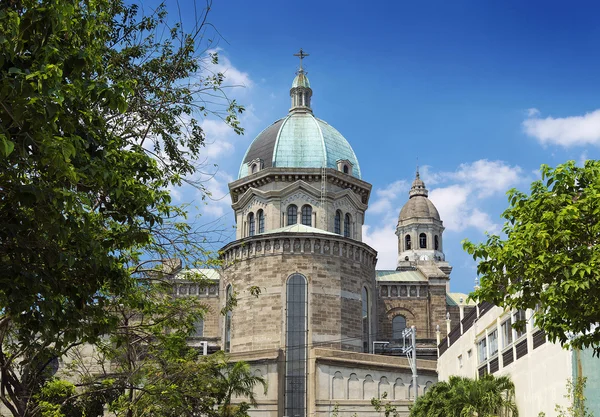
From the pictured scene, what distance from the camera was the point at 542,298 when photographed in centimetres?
1385

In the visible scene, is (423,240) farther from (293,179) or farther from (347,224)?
(293,179)

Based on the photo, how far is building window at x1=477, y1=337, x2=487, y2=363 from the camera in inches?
1294

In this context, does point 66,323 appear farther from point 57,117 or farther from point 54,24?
point 54,24

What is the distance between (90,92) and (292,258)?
37.9 meters

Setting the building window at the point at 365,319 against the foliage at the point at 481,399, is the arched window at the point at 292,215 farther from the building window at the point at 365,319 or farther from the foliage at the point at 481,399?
the foliage at the point at 481,399

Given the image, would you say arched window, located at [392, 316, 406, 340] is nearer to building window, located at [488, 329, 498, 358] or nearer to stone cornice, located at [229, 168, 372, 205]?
stone cornice, located at [229, 168, 372, 205]

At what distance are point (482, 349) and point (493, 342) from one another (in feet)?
8.04

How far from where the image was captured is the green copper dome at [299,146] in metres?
55.6

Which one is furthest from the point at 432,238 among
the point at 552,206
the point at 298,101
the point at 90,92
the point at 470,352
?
the point at 90,92

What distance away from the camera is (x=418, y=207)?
8144cm

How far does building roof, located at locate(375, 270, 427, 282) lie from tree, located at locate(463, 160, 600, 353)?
144ft

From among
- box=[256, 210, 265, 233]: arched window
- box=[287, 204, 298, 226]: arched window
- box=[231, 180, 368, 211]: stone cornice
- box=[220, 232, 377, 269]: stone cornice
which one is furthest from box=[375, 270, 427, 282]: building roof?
box=[220, 232, 377, 269]: stone cornice

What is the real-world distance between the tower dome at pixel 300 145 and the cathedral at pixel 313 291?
10 centimetres

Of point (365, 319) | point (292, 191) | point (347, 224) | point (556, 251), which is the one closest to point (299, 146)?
point (292, 191)
